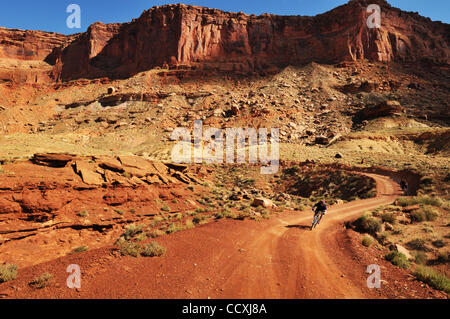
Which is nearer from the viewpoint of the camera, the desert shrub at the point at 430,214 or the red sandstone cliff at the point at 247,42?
the desert shrub at the point at 430,214

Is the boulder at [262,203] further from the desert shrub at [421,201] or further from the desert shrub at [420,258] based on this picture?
the desert shrub at [420,258]

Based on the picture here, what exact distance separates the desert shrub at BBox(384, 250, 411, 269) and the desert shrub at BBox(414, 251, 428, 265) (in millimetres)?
469

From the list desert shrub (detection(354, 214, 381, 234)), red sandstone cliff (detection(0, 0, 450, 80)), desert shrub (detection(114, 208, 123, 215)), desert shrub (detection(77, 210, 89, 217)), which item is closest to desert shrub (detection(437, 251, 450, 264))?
desert shrub (detection(354, 214, 381, 234))

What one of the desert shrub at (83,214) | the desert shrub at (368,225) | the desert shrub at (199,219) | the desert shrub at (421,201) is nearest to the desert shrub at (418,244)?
the desert shrub at (368,225)

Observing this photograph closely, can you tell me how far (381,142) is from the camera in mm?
38750

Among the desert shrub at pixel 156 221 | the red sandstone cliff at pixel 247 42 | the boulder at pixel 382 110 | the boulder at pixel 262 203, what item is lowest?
the boulder at pixel 262 203

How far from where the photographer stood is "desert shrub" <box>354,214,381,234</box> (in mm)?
9500

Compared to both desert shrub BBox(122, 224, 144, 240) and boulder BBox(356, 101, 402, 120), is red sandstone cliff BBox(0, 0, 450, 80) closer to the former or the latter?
boulder BBox(356, 101, 402, 120)

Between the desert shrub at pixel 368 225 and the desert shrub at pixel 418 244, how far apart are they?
50.3 inches

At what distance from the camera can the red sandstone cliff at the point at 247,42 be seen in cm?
7181
